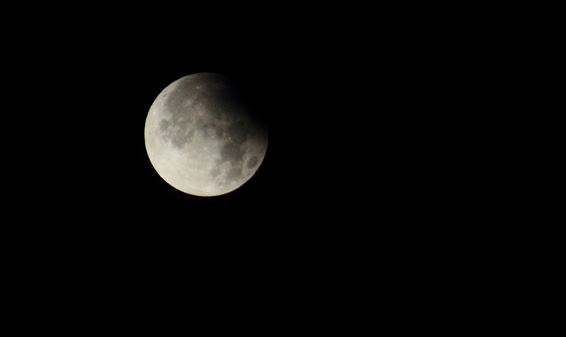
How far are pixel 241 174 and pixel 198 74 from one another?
117 centimetres

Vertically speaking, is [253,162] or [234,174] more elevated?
[253,162]

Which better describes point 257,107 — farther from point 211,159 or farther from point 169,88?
point 169,88

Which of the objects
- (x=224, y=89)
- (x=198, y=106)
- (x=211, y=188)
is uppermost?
(x=224, y=89)

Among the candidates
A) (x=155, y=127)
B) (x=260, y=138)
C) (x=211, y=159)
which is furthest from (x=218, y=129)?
(x=155, y=127)

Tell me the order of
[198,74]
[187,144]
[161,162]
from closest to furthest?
[187,144], [161,162], [198,74]

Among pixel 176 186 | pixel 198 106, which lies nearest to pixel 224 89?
pixel 198 106

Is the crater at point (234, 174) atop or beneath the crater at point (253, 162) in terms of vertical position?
beneath

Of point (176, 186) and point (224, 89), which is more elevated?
point (224, 89)

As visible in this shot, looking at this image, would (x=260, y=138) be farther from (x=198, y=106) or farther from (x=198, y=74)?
(x=198, y=74)

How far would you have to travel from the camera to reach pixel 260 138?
3.20m

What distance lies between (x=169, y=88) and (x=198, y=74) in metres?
0.34

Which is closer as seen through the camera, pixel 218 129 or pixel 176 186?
pixel 218 129

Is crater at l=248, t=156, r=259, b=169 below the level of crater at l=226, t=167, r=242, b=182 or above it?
above

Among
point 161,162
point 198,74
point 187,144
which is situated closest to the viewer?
point 187,144
